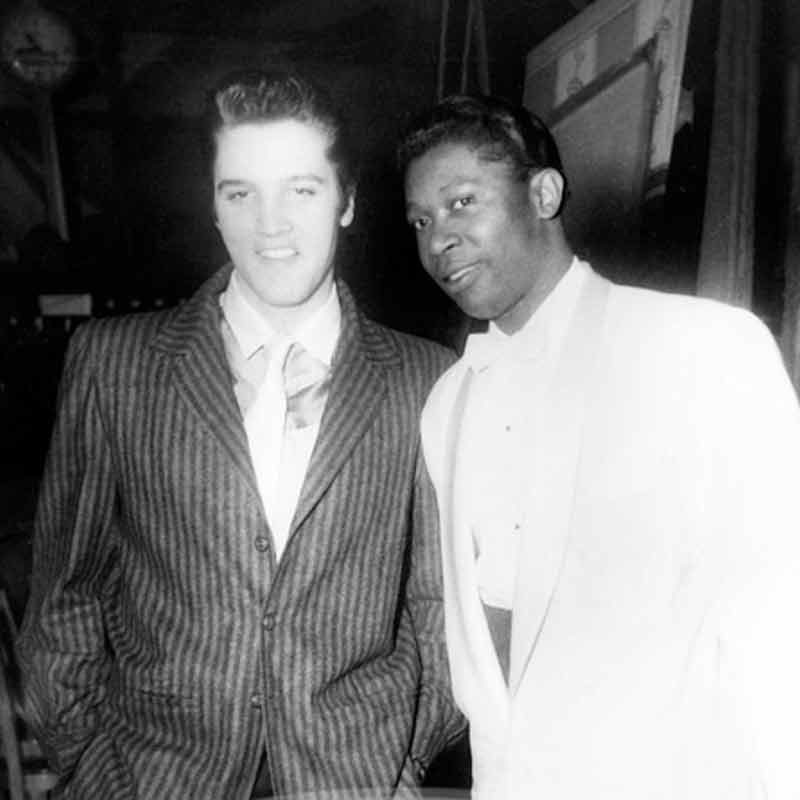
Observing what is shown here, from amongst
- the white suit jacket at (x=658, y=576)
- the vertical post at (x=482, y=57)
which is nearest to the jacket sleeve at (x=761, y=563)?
the white suit jacket at (x=658, y=576)

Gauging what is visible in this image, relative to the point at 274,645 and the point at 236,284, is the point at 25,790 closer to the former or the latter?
the point at 274,645

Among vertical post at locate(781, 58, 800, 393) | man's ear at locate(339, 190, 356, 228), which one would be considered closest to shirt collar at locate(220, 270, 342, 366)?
man's ear at locate(339, 190, 356, 228)

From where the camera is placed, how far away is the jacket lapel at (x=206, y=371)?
1.73 meters

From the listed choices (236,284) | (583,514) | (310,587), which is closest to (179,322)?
(236,284)

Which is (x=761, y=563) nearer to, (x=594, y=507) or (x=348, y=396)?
(x=594, y=507)

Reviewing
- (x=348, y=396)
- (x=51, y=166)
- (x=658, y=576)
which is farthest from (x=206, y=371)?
(x=51, y=166)

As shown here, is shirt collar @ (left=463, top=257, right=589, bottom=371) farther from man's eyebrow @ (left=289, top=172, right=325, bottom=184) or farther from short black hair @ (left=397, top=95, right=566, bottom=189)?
man's eyebrow @ (left=289, top=172, right=325, bottom=184)

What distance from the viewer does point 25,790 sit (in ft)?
8.54

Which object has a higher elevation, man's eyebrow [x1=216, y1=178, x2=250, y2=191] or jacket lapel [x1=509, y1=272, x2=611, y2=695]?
man's eyebrow [x1=216, y1=178, x2=250, y2=191]

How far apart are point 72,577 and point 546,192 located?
1129 mm

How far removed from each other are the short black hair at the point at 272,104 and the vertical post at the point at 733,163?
2.82ft

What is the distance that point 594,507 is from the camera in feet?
5.39

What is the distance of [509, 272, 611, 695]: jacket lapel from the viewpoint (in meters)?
1.66

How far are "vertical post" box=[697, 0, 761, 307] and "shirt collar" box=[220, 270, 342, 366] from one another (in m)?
0.85
